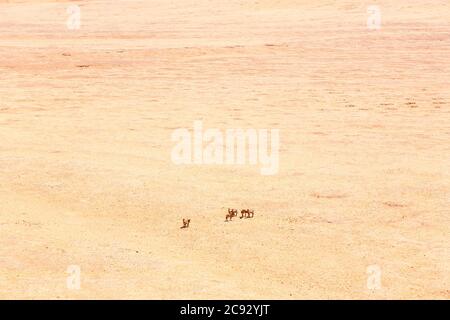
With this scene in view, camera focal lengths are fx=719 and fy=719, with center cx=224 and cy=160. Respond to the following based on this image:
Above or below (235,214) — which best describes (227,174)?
above

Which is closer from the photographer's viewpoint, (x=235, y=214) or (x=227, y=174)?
(x=235, y=214)

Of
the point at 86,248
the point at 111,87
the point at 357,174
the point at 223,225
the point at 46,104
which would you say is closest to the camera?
the point at 86,248

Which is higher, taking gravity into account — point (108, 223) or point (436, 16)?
point (436, 16)

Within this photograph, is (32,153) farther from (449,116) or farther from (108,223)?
(449,116)

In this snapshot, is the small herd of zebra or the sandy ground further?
the small herd of zebra

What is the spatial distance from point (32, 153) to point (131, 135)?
1744 millimetres

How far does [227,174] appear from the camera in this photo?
926 centimetres

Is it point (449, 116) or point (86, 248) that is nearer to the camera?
point (86, 248)

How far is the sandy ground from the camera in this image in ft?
20.5

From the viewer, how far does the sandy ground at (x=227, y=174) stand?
6250 mm

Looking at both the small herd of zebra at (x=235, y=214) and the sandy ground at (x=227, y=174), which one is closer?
the sandy ground at (x=227, y=174)

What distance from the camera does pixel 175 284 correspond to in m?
5.97

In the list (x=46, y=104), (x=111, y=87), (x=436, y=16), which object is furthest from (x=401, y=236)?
(x=436, y=16)

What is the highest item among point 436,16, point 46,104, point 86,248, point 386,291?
point 436,16
